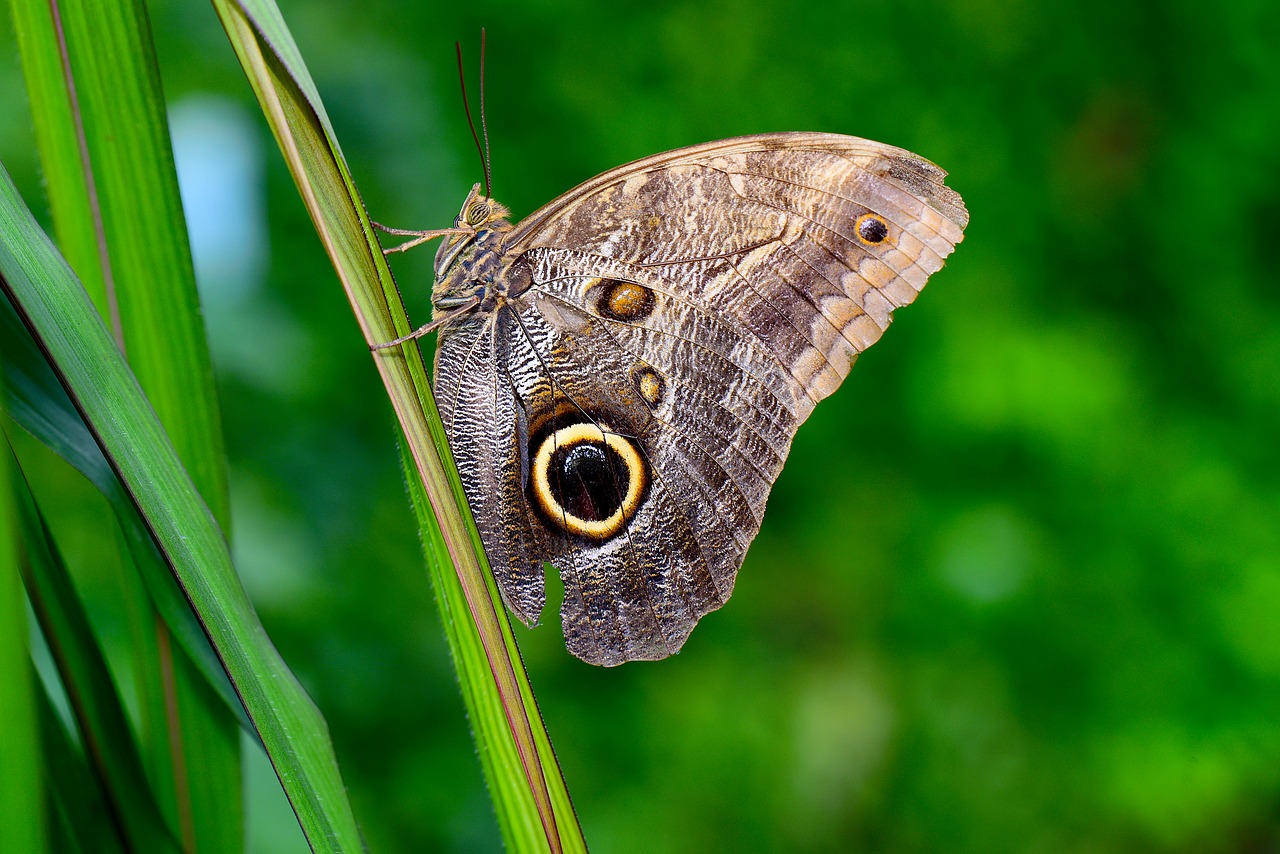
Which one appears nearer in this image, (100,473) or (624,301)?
(100,473)

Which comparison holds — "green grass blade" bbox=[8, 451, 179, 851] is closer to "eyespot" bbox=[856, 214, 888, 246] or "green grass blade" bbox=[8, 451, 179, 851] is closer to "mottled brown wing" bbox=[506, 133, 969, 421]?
"mottled brown wing" bbox=[506, 133, 969, 421]

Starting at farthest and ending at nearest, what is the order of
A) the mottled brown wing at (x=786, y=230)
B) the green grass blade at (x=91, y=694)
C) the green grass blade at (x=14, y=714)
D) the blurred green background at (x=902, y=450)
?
1. the blurred green background at (x=902, y=450)
2. the mottled brown wing at (x=786, y=230)
3. the green grass blade at (x=91, y=694)
4. the green grass blade at (x=14, y=714)

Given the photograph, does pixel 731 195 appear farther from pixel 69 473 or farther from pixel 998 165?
pixel 69 473

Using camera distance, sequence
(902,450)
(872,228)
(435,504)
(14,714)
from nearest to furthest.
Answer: (14,714)
(435,504)
(872,228)
(902,450)

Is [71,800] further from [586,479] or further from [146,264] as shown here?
[586,479]

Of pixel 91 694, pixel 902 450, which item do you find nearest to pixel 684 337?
pixel 91 694

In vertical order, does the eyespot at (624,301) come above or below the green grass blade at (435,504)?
above

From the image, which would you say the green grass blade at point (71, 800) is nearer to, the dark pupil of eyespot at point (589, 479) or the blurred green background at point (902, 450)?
the dark pupil of eyespot at point (589, 479)

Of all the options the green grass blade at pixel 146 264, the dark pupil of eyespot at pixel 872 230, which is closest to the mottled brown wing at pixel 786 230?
the dark pupil of eyespot at pixel 872 230
